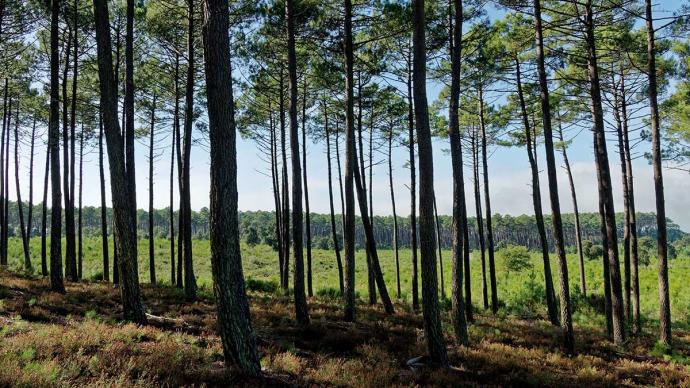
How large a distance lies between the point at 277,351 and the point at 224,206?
12.0ft

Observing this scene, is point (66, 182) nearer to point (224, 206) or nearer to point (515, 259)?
point (224, 206)

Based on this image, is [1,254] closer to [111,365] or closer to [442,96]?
[111,365]

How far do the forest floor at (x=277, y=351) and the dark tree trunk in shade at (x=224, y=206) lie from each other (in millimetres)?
472

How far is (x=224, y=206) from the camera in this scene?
569cm

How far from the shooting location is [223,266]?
5.65 meters

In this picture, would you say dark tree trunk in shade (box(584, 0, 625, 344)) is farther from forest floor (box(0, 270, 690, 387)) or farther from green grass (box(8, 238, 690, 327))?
green grass (box(8, 238, 690, 327))

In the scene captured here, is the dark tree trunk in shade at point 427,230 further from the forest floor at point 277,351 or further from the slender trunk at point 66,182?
the slender trunk at point 66,182

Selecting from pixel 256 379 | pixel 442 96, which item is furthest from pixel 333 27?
pixel 256 379

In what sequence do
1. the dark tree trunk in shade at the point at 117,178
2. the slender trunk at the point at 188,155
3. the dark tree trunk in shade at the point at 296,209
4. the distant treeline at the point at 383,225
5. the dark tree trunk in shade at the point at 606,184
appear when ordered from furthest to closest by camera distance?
1. the distant treeline at the point at 383,225
2. the slender trunk at the point at 188,155
3. the dark tree trunk in shade at the point at 606,184
4. the dark tree trunk in shade at the point at 296,209
5. the dark tree trunk in shade at the point at 117,178

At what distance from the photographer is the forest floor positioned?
5.42 m

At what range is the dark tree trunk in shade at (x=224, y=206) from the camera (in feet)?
18.6

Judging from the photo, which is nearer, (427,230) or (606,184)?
(427,230)

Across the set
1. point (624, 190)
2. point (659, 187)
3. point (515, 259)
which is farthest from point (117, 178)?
point (515, 259)

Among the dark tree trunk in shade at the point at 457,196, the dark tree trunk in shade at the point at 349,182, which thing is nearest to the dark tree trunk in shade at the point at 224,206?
the dark tree trunk in shade at the point at 457,196
